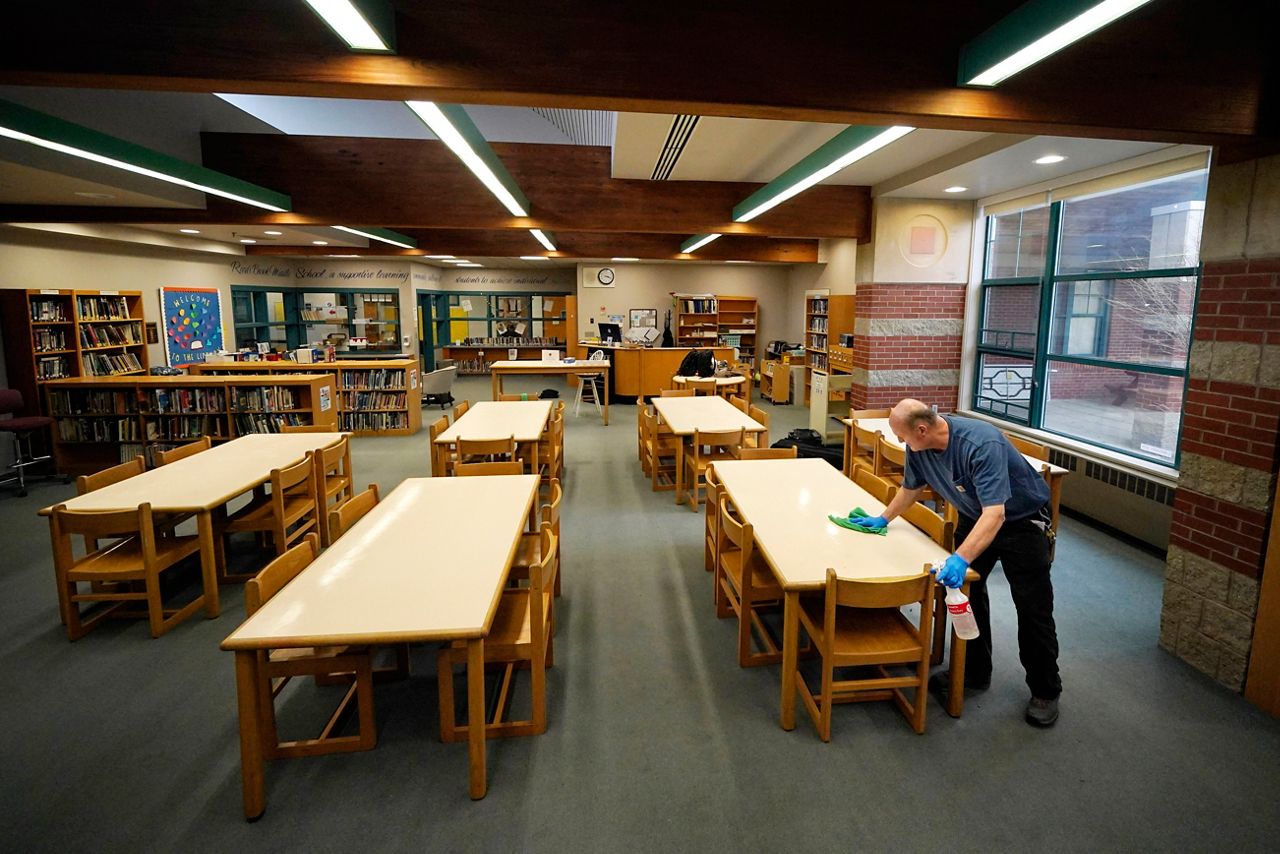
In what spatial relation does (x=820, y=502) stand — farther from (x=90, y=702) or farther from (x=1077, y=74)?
(x=90, y=702)

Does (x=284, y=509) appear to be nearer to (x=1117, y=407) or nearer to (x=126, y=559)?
(x=126, y=559)

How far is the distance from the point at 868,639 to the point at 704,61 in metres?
2.44

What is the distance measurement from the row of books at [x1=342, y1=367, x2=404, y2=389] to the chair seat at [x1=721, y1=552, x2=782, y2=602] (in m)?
7.09

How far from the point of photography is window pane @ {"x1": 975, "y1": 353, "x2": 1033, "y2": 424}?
21.8 ft

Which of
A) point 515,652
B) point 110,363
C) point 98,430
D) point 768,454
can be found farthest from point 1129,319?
point 110,363

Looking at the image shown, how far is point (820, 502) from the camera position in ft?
11.9

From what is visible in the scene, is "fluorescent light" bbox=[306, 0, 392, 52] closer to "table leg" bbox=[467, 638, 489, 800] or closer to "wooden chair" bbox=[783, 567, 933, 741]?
"table leg" bbox=[467, 638, 489, 800]

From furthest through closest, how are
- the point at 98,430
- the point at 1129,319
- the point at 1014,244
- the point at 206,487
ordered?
the point at 98,430
the point at 1014,244
the point at 1129,319
the point at 206,487

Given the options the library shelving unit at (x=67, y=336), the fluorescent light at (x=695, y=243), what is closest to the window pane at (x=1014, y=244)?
the fluorescent light at (x=695, y=243)

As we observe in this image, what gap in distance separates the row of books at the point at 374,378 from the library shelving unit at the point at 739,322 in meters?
7.56

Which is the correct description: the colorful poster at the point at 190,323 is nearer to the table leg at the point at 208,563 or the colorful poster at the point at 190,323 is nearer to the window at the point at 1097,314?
the table leg at the point at 208,563

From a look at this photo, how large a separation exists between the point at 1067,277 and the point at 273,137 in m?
7.07

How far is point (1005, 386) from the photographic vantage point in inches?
274

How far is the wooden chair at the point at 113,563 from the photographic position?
3529mm
